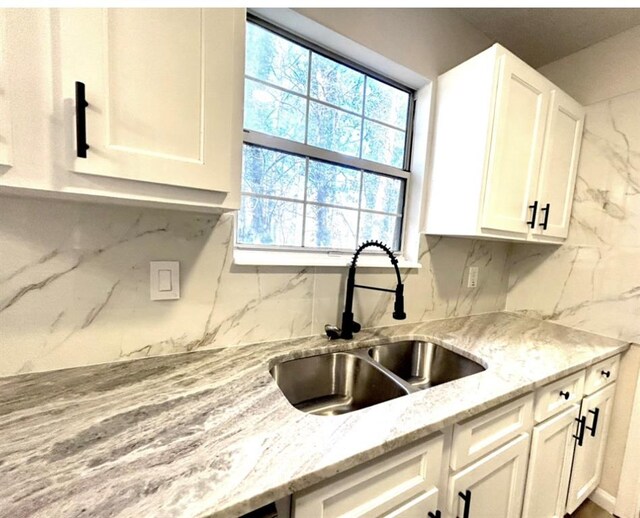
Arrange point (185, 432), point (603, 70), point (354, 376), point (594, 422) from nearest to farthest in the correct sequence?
point (185, 432)
point (354, 376)
point (594, 422)
point (603, 70)

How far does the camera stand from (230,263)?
3.45 feet

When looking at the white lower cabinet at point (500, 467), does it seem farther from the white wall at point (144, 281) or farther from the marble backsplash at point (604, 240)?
the white wall at point (144, 281)

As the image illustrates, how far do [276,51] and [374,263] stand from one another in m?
1.01

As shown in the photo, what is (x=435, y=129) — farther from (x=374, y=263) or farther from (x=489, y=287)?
(x=489, y=287)

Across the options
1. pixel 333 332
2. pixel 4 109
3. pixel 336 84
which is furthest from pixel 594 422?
pixel 4 109

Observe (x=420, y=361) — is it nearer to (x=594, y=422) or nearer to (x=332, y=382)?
(x=332, y=382)

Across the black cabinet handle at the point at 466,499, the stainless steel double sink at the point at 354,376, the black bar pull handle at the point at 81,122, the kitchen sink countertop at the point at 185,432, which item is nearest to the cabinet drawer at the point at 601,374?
the kitchen sink countertop at the point at 185,432

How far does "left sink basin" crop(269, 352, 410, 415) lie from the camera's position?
1048mm

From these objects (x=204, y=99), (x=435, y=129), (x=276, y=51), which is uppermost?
(x=276, y=51)

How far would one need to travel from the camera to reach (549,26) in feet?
5.00

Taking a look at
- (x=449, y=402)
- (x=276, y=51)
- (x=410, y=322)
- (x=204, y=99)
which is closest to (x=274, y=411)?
(x=449, y=402)

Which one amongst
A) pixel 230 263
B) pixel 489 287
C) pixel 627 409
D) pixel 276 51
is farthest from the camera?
pixel 489 287

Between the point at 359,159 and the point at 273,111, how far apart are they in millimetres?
462

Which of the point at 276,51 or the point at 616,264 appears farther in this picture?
the point at 616,264
